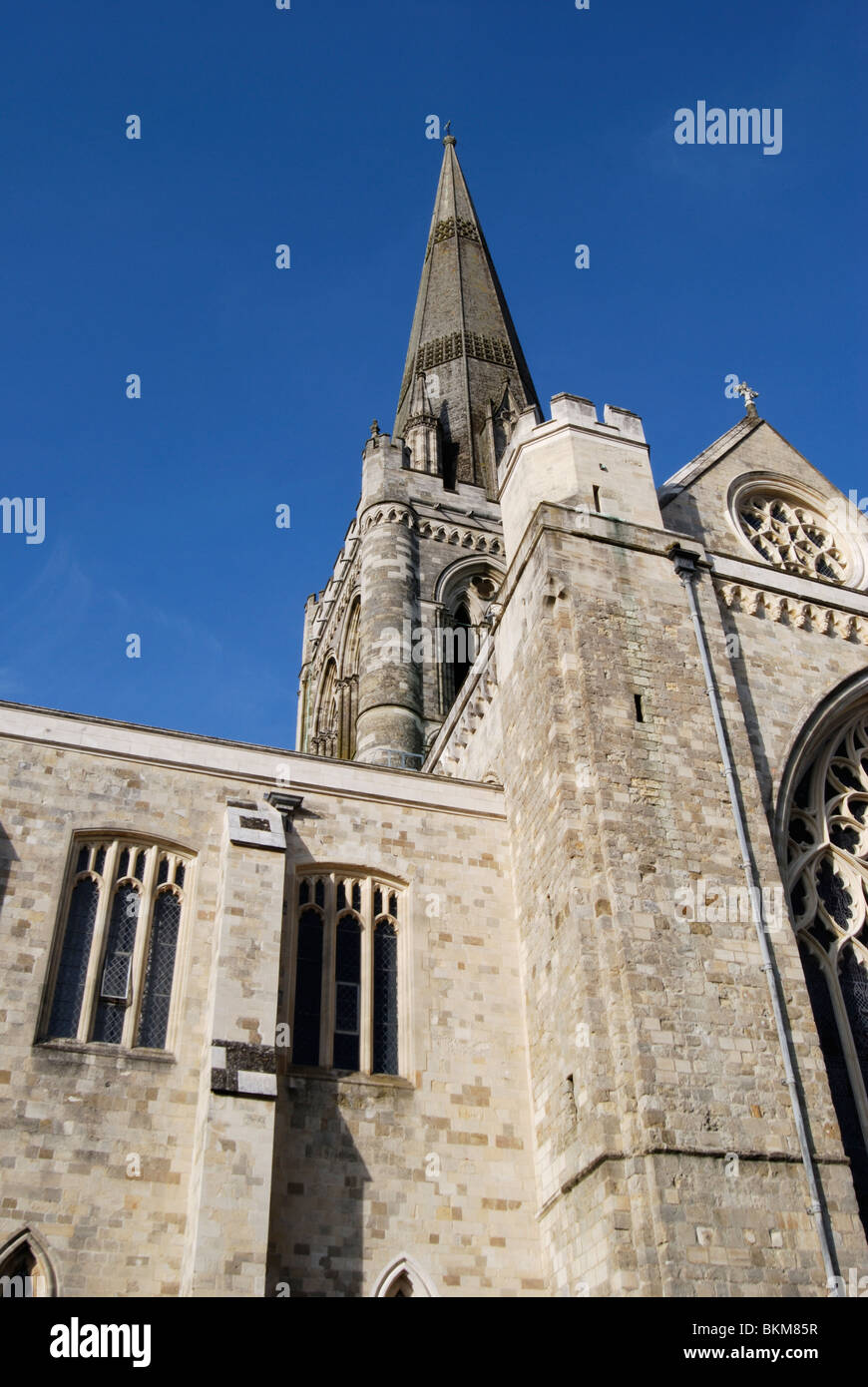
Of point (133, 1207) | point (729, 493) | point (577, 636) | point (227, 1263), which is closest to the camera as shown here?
point (227, 1263)

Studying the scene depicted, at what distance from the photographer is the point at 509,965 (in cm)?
1374

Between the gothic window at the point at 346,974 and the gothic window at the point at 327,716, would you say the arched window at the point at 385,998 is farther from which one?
the gothic window at the point at 327,716

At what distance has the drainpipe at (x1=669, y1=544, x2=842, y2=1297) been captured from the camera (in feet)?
34.3

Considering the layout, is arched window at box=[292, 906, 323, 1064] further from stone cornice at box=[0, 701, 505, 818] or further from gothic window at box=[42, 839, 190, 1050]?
stone cornice at box=[0, 701, 505, 818]

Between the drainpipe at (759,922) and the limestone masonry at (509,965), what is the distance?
4cm

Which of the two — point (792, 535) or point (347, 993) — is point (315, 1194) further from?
point (792, 535)

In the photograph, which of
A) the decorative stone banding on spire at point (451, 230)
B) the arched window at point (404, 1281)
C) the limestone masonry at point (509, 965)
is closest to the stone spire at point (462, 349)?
the decorative stone banding on spire at point (451, 230)

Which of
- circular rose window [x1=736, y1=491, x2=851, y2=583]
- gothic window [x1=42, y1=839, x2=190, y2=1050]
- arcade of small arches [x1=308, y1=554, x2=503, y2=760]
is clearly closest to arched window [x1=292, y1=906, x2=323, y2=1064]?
gothic window [x1=42, y1=839, x2=190, y2=1050]

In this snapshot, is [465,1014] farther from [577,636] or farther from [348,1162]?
[577,636]

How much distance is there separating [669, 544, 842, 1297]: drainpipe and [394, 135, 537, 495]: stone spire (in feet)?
61.8

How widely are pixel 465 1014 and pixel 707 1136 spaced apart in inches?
129

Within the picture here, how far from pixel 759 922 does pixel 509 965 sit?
297cm
